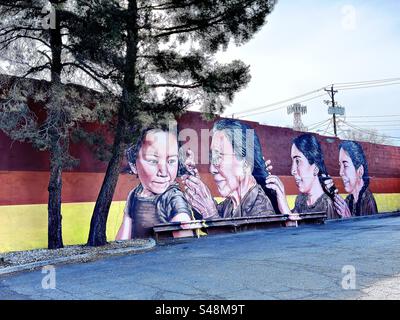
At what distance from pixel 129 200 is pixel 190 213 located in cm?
256

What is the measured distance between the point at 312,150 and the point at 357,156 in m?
4.82

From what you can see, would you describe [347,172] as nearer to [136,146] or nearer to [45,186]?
[136,146]

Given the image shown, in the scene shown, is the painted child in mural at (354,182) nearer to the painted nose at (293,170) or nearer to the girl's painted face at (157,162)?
the painted nose at (293,170)

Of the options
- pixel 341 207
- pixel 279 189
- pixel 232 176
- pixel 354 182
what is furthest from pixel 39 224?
pixel 354 182

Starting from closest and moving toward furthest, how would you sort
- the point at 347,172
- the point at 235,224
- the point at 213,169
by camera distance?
the point at 235,224 < the point at 213,169 < the point at 347,172

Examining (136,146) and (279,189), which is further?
(279,189)

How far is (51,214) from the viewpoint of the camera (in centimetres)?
1137

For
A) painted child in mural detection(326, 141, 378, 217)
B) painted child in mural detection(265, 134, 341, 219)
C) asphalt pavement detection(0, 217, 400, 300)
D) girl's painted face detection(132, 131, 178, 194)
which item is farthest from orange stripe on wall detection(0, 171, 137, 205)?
painted child in mural detection(326, 141, 378, 217)

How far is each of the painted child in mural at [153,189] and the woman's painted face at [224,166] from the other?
2.16m

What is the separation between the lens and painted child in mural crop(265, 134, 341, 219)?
20.6m

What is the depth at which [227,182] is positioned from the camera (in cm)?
1705

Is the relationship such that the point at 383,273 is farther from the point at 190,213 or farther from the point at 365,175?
the point at 365,175

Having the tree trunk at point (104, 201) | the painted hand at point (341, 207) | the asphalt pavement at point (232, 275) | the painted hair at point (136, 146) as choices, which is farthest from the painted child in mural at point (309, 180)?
the asphalt pavement at point (232, 275)

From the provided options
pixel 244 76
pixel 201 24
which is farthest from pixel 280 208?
pixel 201 24
